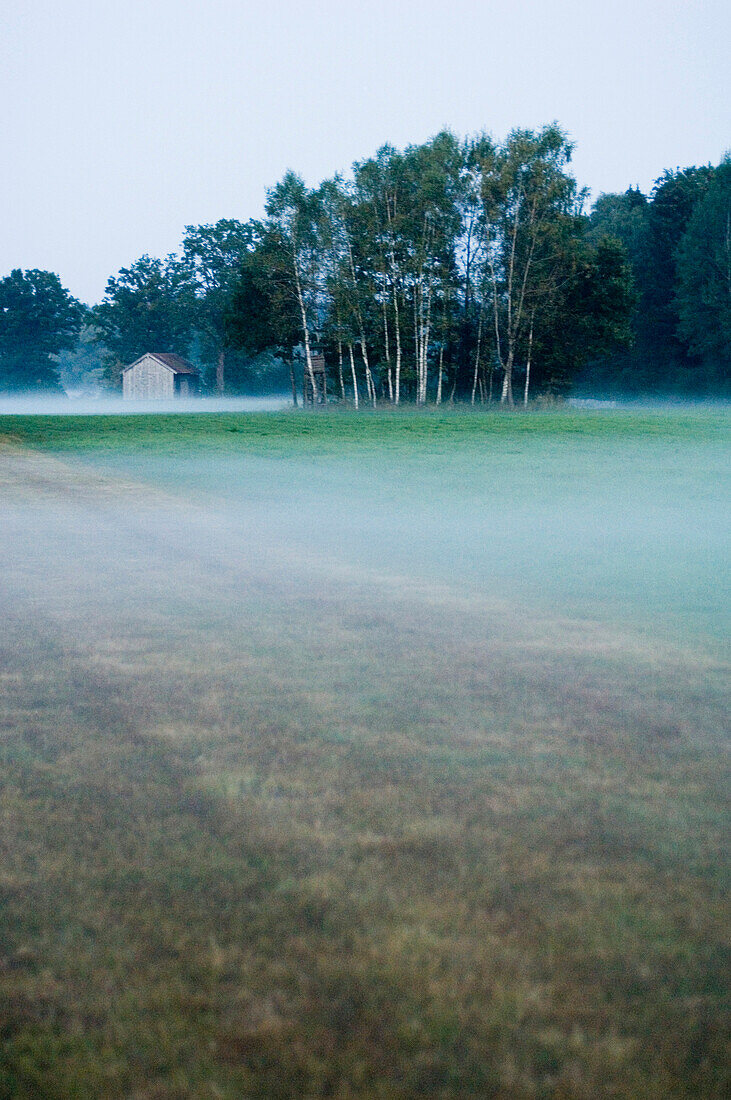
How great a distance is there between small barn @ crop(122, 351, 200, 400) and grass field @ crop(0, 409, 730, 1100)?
88.5 metres

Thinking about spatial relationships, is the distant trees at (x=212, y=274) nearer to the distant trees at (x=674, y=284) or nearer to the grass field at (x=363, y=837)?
the distant trees at (x=674, y=284)

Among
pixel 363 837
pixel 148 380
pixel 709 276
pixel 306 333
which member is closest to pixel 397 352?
pixel 306 333

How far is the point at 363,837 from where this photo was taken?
10.4 ft

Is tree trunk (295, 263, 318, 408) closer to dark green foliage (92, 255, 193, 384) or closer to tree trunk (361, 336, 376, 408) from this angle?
tree trunk (361, 336, 376, 408)

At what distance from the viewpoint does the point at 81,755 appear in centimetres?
393

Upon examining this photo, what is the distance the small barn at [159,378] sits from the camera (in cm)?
9488

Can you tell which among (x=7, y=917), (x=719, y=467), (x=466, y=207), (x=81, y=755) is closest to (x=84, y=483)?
(x=719, y=467)

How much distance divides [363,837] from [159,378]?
9563 cm

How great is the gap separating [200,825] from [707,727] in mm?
2101

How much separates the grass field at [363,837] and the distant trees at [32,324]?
363 feet

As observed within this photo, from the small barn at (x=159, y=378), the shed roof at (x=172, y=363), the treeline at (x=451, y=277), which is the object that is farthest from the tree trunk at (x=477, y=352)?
the shed roof at (x=172, y=363)

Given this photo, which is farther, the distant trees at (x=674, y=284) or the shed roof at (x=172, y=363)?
the shed roof at (x=172, y=363)

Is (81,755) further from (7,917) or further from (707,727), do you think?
(707,727)

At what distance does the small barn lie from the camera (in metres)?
94.9
